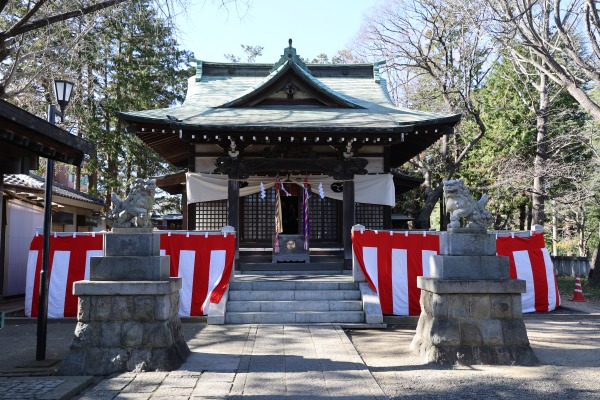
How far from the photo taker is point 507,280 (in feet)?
22.2

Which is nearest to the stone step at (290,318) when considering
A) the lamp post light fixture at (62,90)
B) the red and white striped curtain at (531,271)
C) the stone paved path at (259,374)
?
the stone paved path at (259,374)

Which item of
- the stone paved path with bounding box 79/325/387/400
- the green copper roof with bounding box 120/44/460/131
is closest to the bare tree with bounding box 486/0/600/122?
the green copper roof with bounding box 120/44/460/131

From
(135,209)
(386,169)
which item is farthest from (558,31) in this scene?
(135,209)

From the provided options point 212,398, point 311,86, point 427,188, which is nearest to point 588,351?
point 212,398

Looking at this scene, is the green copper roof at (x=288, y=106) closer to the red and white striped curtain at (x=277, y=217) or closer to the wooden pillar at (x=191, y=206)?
the wooden pillar at (x=191, y=206)

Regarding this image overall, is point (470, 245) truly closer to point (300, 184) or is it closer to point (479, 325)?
point (479, 325)

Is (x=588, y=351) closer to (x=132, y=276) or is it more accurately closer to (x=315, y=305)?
(x=315, y=305)

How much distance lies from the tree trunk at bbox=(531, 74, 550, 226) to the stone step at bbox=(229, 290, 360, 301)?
1380 centimetres

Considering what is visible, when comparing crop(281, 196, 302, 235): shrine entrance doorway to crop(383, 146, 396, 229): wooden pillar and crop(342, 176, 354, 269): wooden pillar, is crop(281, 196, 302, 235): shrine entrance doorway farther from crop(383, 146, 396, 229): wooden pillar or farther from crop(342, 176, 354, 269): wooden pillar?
crop(383, 146, 396, 229): wooden pillar

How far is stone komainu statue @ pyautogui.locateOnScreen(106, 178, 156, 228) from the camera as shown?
6.89 metres

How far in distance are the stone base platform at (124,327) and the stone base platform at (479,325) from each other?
3.55 metres

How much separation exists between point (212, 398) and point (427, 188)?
19961 millimetres

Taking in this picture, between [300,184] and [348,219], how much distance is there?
1796 mm

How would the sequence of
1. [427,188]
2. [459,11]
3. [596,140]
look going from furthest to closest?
[427,188]
[596,140]
[459,11]
